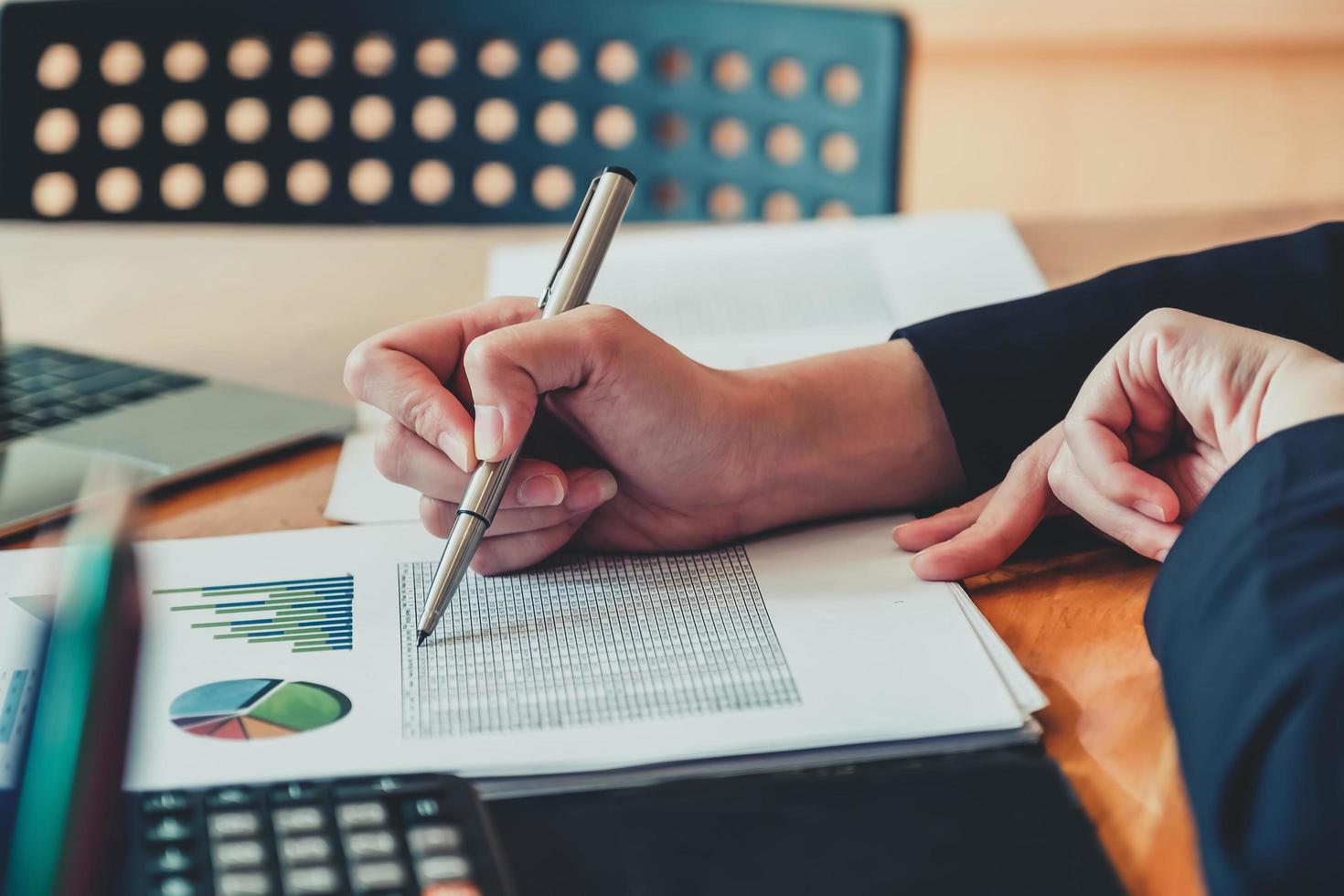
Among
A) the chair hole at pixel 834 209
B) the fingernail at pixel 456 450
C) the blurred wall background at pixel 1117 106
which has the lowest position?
the fingernail at pixel 456 450

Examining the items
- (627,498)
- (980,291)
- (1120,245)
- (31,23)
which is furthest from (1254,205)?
(31,23)

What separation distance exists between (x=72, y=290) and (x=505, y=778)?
0.78 metres

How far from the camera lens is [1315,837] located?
1.23ft

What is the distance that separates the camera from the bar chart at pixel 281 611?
56cm

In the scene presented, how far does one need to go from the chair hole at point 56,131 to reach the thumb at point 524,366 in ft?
2.74

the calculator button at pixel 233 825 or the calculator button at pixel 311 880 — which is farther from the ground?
the calculator button at pixel 233 825

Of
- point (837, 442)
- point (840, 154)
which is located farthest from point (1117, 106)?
point (837, 442)

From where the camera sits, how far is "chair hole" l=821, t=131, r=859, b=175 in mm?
1228

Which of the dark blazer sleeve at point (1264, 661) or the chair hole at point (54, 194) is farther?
the chair hole at point (54, 194)

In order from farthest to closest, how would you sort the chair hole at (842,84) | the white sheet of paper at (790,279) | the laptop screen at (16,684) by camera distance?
the chair hole at (842,84) → the white sheet of paper at (790,279) → the laptop screen at (16,684)

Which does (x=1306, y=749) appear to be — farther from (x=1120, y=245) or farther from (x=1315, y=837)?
(x=1120, y=245)

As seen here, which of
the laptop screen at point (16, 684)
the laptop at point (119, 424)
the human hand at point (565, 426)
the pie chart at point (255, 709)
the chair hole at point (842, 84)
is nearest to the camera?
the laptop screen at point (16, 684)

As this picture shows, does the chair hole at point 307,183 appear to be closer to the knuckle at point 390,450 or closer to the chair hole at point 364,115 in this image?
the chair hole at point 364,115

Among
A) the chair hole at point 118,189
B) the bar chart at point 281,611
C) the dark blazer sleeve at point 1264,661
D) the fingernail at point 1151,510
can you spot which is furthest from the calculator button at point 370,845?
the chair hole at point 118,189
